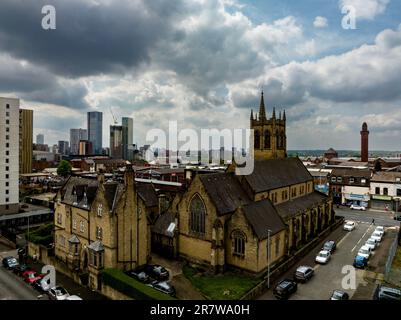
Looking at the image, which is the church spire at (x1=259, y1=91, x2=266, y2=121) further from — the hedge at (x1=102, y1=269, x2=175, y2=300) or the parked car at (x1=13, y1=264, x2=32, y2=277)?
the parked car at (x1=13, y1=264, x2=32, y2=277)

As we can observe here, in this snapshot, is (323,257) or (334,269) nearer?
(334,269)

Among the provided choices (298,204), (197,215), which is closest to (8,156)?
(197,215)

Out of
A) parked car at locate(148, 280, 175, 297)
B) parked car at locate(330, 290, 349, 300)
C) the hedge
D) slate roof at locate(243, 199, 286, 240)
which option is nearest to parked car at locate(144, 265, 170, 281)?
parked car at locate(148, 280, 175, 297)

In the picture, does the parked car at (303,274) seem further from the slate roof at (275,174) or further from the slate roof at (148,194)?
the slate roof at (148,194)

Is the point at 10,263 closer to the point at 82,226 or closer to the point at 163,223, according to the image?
the point at 82,226

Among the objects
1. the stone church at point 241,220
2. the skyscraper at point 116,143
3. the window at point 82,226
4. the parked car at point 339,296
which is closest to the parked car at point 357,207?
the stone church at point 241,220
